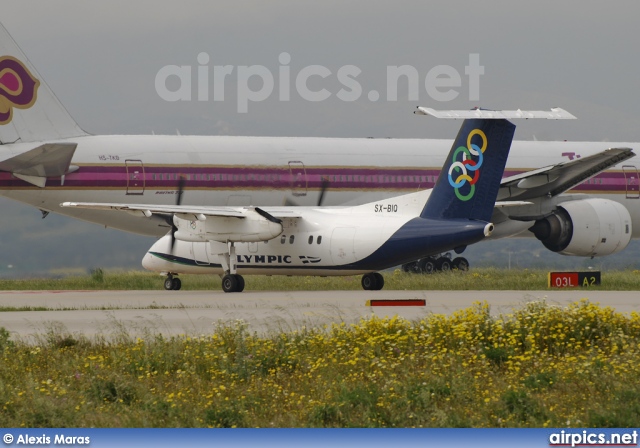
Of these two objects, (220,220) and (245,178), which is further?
(245,178)

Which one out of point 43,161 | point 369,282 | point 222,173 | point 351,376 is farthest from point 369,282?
point 351,376

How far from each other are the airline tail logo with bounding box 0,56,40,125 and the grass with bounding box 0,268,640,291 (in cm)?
673

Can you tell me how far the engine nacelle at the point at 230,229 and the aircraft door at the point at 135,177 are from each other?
519cm

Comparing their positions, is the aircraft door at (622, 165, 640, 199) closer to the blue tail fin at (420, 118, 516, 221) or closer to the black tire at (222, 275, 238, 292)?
the blue tail fin at (420, 118, 516, 221)

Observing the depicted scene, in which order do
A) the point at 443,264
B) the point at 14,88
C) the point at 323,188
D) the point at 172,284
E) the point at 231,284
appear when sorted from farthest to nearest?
the point at 443,264 < the point at 323,188 < the point at 14,88 < the point at 172,284 < the point at 231,284

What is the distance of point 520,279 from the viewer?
40.6 meters

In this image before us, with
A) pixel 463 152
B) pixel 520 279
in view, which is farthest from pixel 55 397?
pixel 520 279

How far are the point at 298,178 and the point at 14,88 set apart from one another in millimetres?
11311

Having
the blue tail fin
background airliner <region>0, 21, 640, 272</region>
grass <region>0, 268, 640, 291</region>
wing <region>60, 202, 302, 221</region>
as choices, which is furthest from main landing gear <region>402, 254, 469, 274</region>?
the blue tail fin

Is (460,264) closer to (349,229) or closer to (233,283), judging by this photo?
(349,229)

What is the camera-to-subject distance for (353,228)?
3425 cm

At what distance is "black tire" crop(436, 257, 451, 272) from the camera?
46.4m

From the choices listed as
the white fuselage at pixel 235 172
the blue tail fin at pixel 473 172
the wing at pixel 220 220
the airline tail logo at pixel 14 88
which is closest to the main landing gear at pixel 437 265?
the white fuselage at pixel 235 172

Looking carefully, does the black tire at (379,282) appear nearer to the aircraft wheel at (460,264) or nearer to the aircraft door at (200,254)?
the aircraft door at (200,254)
